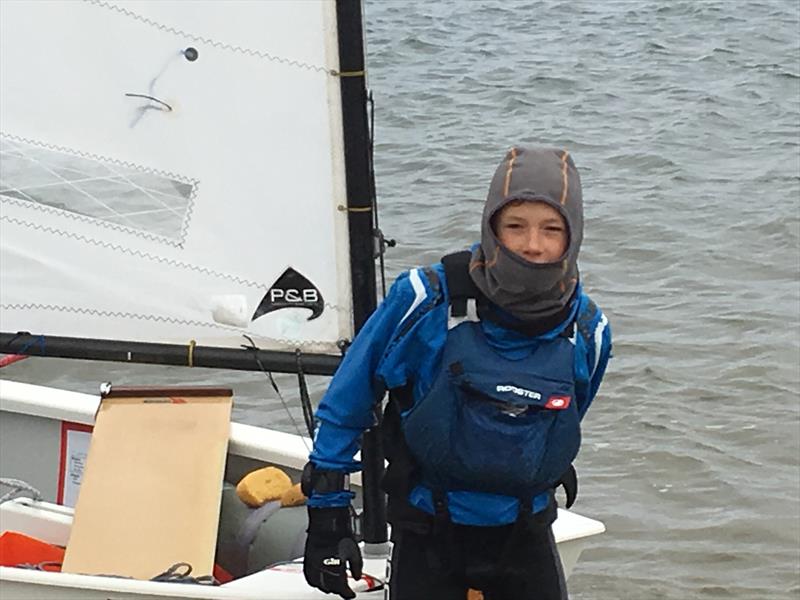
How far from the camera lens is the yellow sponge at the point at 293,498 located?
3.12 metres

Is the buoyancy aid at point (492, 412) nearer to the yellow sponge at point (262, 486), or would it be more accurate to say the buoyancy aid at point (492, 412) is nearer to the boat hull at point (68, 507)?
the boat hull at point (68, 507)

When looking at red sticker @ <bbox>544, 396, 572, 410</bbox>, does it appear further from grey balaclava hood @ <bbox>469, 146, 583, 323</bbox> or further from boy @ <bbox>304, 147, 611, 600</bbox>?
grey balaclava hood @ <bbox>469, 146, 583, 323</bbox>

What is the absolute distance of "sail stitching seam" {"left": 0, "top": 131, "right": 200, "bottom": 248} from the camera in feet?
9.14

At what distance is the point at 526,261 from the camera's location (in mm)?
2127

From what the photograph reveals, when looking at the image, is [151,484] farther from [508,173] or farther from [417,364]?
[508,173]

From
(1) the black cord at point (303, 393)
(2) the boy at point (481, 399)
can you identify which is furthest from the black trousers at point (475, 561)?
(1) the black cord at point (303, 393)

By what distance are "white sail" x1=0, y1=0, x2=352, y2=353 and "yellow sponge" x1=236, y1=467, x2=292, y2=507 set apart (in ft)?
1.56

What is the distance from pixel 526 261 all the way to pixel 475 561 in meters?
0.47

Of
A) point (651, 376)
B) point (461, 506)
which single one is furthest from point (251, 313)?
point (651, 376)

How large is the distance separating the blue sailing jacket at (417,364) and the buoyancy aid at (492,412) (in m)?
0.02

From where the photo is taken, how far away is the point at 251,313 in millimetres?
2770

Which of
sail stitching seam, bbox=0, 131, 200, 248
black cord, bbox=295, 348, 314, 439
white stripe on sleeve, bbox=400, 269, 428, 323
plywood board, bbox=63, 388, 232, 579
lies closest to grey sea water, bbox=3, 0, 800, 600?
plywood board, bbox=63, 388, 232, 579

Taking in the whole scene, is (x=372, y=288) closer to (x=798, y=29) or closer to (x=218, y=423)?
(x=218, y=423)

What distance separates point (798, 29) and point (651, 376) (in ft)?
21.0
